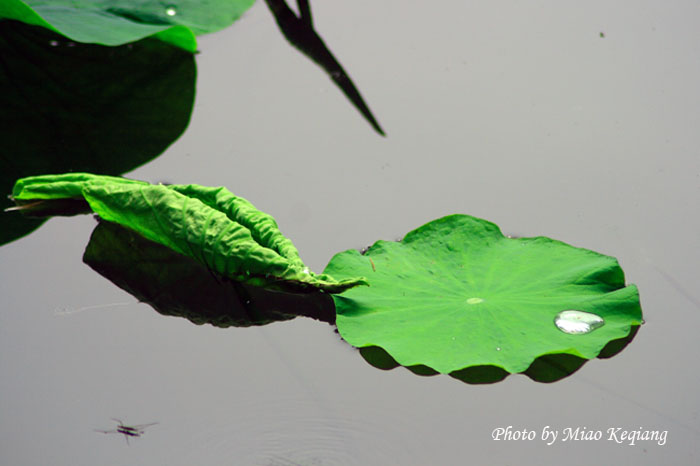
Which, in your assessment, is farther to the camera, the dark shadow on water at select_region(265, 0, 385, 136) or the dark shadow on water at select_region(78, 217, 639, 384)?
the dark shadow on water at select_region(265, 0, 385, 136)

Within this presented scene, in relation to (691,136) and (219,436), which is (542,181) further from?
(219,436)

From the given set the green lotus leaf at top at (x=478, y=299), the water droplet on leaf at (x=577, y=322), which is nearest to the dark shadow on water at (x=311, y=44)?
the green lotus leaf at top at (x=478, y=299)

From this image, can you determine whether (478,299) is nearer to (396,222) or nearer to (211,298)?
(396,222)

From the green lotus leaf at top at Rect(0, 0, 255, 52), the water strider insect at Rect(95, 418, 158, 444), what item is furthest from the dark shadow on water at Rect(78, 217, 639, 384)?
the green lotus leaf at top at Rect(0, 0, 255, 52)

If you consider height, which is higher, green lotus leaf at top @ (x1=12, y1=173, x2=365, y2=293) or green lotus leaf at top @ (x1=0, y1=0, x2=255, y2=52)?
green lotus leaf at top @ (x1=0, y1=0, x2=255, y2=52)

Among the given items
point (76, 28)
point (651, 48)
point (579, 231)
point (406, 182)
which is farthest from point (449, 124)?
point (76, 28)

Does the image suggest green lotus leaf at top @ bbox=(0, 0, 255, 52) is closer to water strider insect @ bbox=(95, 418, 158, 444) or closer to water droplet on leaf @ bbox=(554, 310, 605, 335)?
water strider insect @ bbox=(95, 418, 158, 444)

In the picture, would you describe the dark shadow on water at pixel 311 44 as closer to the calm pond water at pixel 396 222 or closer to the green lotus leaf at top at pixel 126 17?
the calm pond water at pixel 396 222

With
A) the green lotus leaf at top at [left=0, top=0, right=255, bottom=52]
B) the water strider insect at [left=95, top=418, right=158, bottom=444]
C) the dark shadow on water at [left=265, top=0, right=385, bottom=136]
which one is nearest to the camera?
the water strider insect at [left=95, top=418, right=158, bottom=444]
